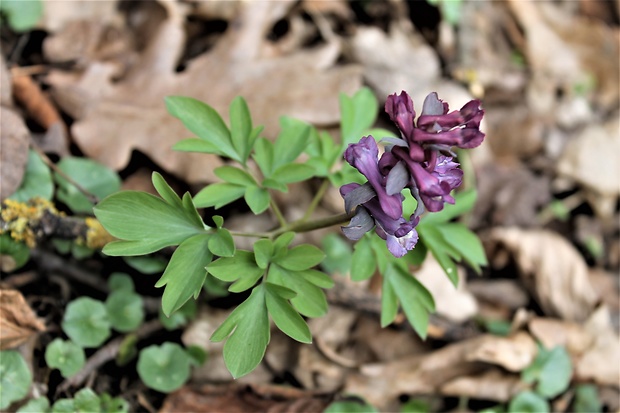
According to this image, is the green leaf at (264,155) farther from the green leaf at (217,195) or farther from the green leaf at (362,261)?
the green leaf at (362,261)

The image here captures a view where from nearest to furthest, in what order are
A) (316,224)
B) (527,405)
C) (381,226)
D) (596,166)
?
(381,226)
(316,224)
(527,405)
(596,166)

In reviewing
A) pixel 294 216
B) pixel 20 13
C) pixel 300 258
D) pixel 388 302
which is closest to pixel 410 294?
pixel 388 302

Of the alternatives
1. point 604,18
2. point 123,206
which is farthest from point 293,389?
point 604,18

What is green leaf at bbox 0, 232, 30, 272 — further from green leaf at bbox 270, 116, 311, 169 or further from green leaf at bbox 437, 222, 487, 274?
green leaf at bbox 437, 222, 487, 274

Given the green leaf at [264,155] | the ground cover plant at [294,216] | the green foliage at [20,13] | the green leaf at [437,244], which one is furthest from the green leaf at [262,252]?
the green foliage at [20,13]

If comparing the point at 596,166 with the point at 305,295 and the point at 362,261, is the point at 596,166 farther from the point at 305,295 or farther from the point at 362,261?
the point at 305,295

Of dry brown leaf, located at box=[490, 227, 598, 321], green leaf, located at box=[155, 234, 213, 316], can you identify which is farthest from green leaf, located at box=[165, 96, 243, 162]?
dry brown leaf, located at box=[490, 227, 598, 321]
